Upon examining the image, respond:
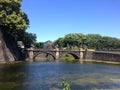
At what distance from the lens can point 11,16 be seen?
7800cm

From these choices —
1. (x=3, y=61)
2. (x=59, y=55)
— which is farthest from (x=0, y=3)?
(x=59, y=55)

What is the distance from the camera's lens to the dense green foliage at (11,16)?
254 ft

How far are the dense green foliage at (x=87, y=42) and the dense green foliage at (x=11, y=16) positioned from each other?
Result: 258 feet

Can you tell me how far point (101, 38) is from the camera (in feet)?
566

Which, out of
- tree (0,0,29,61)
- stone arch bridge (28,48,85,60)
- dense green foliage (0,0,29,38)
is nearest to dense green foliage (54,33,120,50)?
stone arch bridge (28,48,85,60)

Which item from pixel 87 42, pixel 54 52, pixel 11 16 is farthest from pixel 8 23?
pixel 87 42

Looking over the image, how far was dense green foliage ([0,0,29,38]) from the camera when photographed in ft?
254

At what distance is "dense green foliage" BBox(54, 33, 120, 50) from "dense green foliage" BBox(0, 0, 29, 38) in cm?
7866

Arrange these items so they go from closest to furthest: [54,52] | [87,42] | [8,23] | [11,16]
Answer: [8,23], [11,16], [54,52], [87,42]

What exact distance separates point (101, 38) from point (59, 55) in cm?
6713

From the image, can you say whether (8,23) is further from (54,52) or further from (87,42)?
(87,42)

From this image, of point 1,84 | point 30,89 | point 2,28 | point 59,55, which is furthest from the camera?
point 59,55

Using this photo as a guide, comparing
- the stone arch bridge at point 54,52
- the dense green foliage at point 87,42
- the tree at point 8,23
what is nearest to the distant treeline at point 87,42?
the dense green foliage at point 87,42

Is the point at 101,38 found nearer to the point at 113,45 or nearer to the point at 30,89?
the point at 113,45
